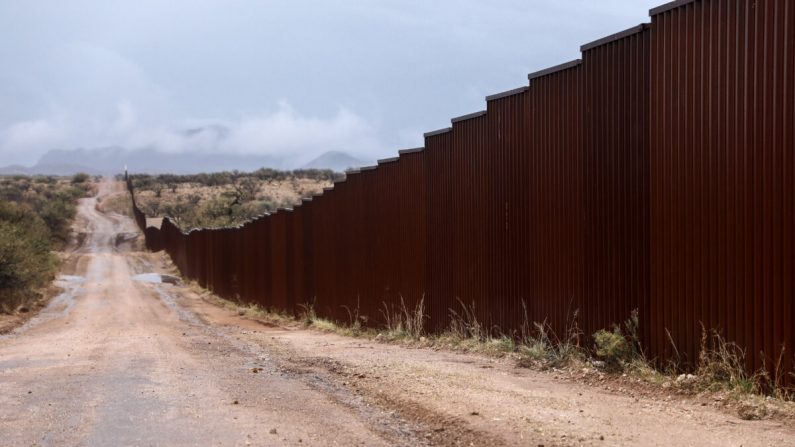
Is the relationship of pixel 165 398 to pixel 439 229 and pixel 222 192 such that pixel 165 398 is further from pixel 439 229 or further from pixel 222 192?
pixel 222 192

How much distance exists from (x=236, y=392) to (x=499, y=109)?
6180mm

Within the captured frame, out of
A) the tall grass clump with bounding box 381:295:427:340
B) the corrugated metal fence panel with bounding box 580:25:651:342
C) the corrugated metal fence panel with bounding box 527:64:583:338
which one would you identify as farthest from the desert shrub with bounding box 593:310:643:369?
the tall grass clump with bounding box 381:295:427:340

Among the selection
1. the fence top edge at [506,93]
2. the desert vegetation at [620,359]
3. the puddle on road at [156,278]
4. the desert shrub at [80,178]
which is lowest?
the puddle on road at [156,278]

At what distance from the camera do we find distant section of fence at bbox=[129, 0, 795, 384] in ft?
25.0

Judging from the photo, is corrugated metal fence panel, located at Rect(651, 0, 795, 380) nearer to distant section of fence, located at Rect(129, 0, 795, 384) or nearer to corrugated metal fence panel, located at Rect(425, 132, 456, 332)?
distant section of fence, located at Rect(129, 0, 795, 384)

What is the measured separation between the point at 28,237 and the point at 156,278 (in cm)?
909

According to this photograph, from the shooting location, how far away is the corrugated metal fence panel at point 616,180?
9461 mm

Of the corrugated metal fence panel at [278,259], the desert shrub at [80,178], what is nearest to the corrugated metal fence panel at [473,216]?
the corrugated metal fence panel at [278,259]

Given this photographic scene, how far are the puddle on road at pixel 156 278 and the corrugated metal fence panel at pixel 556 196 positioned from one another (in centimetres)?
3524

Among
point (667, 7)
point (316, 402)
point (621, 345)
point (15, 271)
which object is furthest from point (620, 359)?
point (15, 271)

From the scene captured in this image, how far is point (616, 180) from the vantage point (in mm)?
9961

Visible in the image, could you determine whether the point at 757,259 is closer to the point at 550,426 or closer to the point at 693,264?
the point at 693,264

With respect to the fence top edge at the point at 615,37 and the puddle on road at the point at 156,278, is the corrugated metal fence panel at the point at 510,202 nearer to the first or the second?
the fence top edge at the point at 615,37

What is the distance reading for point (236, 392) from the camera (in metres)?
9.30
